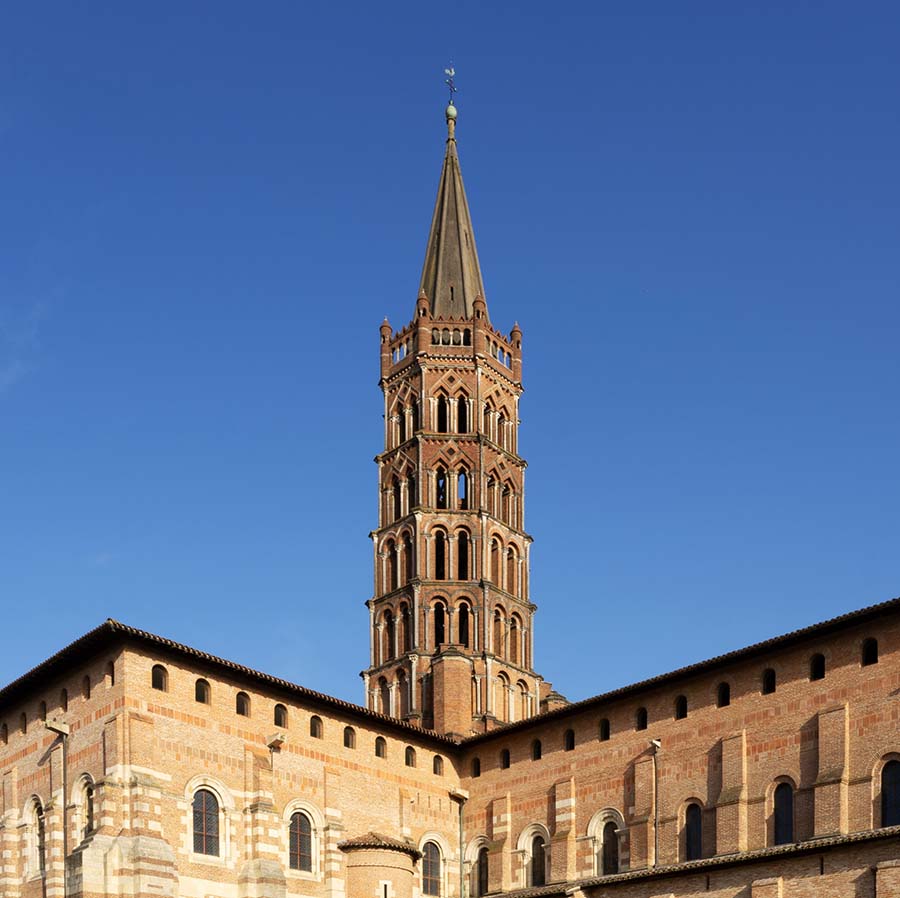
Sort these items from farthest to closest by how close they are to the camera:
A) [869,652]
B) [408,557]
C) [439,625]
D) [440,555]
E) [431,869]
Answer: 1. [408,557]
2. [440,555]
3. [439,625]
4. [431,869]
5. [869,652]

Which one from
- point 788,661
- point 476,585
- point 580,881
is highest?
point 476,585

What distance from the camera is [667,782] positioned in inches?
1823

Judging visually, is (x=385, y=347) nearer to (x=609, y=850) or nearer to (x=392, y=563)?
(x=392, y=563)

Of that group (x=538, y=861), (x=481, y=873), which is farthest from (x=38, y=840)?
(x=538, y=861)

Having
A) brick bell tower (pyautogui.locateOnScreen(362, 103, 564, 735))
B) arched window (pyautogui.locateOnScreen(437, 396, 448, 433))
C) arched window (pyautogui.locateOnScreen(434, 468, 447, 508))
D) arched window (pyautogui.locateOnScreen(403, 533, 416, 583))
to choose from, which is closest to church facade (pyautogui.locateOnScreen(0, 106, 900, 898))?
brick bell tower (pyautogui.locateOnScreen(362, 103, 564, 735))

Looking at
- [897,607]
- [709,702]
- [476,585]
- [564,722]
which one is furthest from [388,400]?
[897,607]

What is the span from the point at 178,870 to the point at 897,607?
2168 cm

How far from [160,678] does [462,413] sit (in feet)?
94.8

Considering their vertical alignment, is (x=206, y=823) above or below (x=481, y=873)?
above

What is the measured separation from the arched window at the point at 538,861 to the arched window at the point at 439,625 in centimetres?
1637

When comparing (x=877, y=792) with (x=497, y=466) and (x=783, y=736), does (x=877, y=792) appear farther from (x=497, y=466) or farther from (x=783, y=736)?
(x=497, y=466)

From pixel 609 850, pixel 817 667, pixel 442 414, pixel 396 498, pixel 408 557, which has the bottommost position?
pixel 609 850

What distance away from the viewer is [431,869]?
51438 mm

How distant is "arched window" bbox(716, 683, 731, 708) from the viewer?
4544cm
